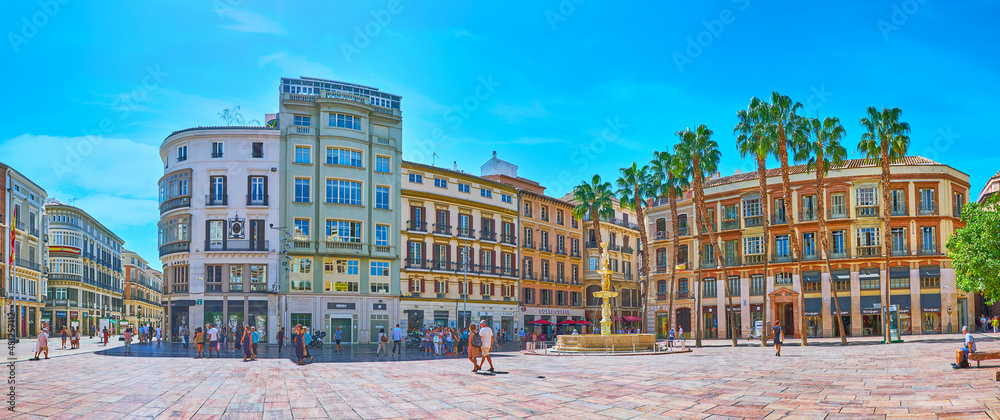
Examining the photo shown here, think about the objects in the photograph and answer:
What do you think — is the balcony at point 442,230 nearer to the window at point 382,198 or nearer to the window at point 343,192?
the window at point 382,198

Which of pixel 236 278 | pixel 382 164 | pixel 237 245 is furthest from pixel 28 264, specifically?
pixel 382 164

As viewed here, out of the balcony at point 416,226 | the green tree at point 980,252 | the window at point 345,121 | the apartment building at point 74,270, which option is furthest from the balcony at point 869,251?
the apartment building at point 74,270

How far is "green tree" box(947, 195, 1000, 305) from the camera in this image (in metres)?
43.4

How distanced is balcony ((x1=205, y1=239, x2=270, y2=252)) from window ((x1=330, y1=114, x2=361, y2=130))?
410 inches

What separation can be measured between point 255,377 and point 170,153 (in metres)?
39.3

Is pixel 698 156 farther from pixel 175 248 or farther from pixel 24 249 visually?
pixel 24 249

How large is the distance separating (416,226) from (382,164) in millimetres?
6057

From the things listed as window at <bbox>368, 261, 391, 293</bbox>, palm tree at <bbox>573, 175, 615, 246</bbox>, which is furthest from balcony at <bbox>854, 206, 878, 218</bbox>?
window at <bbox>368, 261, 391, 293</bbox>

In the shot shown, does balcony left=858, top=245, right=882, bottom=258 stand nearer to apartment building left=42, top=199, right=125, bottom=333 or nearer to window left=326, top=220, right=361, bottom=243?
window left=326, top=220, right=361, bottom=243

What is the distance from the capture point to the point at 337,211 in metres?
57.2

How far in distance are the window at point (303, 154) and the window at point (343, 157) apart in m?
1.34

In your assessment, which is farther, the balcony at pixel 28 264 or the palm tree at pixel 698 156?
the balcony at pixel 28 264

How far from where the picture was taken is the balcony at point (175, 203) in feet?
181

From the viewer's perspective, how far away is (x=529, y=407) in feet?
52.1
